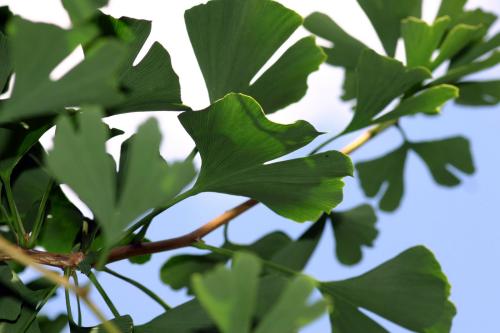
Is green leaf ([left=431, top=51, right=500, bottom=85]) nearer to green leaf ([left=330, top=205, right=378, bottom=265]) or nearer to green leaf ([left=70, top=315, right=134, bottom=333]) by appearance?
green leaf ([left=330, top=205, right=378, bottom=265])

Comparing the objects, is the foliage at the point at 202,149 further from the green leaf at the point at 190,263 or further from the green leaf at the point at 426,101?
the green leaf at the point at 190,263

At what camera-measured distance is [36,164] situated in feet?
3.39

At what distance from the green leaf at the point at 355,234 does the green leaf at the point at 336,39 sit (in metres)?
0.29

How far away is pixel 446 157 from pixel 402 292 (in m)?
0.71

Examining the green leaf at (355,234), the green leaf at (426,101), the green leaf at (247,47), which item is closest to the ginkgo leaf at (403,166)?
the green leaf at (355,234)

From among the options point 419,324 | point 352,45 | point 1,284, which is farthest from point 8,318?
point 352,45

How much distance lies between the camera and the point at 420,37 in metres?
1.12

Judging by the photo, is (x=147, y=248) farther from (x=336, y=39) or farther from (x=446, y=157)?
(x=446, y=157)

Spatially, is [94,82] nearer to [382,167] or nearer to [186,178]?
[186,178]

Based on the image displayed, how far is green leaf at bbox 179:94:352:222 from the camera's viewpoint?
77cm

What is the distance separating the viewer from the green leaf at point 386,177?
5.05 ft

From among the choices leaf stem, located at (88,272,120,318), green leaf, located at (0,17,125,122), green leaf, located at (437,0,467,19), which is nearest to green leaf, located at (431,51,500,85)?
green leaf, located at (437,0,467,19)

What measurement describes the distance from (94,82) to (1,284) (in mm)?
475

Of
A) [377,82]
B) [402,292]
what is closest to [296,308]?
[402,292]
